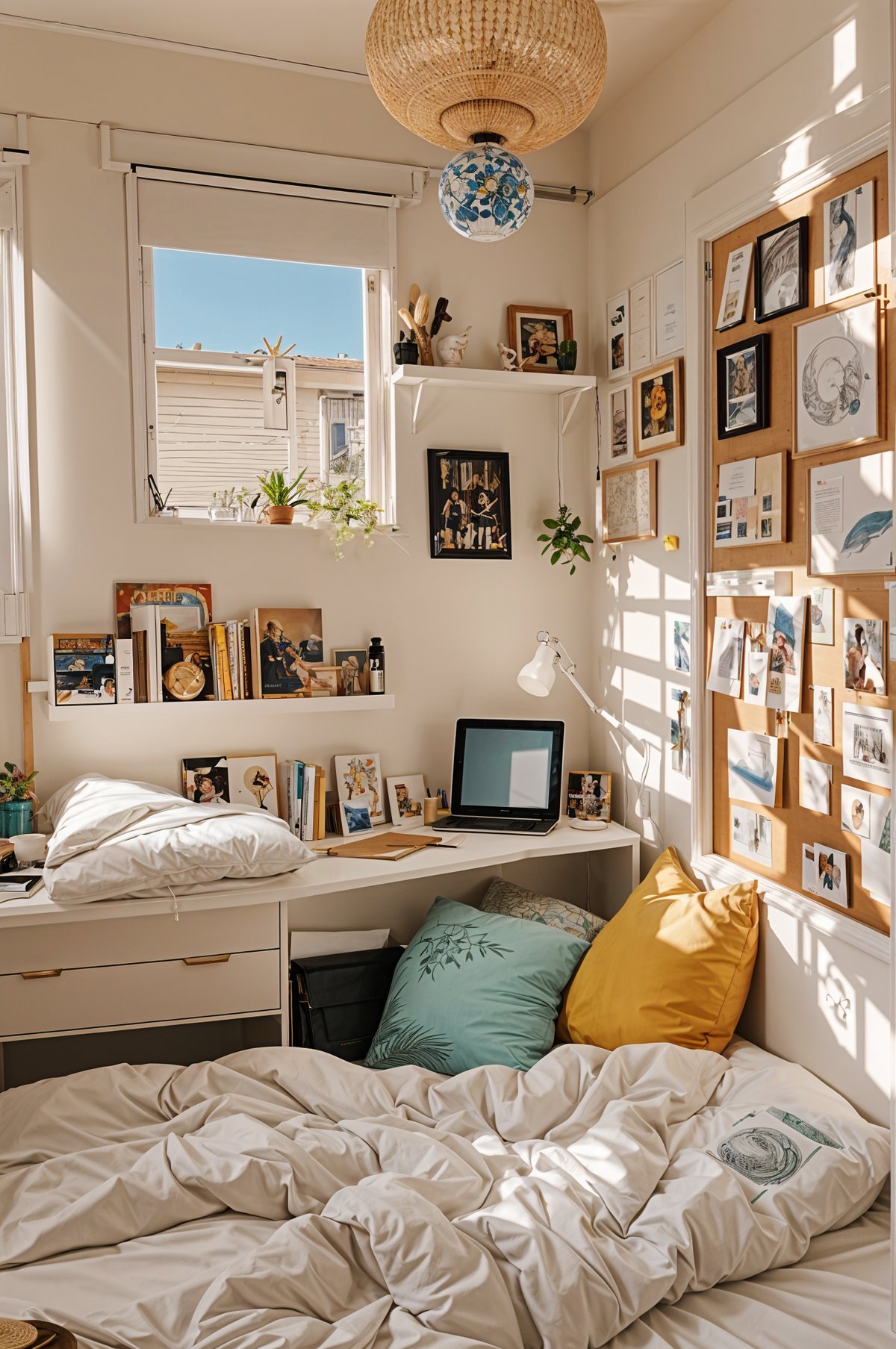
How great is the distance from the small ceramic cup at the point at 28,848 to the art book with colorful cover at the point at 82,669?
0.38m

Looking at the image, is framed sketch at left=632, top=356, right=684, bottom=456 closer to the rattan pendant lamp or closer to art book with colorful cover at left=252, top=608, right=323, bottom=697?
the rattan pendant lamp

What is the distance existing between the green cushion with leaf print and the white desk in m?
0.26

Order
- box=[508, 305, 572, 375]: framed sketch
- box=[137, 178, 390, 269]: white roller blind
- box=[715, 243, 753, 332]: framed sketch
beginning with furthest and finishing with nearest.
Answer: box=[508, 305, 572, 375]: framed sketch → box=[137, 178, 390, 269]: white roller blind → box=[715, 243, 753, 332]: framed sketch

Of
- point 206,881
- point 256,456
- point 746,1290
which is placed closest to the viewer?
point 746,1290

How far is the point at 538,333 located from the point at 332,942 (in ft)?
6.34

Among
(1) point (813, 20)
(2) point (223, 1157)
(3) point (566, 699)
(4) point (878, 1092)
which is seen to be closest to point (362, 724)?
(3) point (566, 699)

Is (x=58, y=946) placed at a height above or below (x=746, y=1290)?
above

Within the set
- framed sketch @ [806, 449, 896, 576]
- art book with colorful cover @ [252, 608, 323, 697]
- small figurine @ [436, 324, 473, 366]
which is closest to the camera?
framed sketch @ [806, 449, 896, 576]

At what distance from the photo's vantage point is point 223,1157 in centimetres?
173

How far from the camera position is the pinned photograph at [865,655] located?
6.28 ft

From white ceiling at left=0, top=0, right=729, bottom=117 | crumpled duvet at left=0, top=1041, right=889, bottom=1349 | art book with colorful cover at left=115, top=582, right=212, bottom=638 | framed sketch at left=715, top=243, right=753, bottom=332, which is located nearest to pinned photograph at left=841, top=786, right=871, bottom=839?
crumpled duvet at left=0, top=1041, right=889, bottom=1349

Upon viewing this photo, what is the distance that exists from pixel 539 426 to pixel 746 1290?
233 cm

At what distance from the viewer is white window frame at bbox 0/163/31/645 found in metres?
2.53

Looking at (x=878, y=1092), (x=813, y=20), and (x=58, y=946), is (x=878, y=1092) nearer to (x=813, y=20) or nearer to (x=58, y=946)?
(x=58, y=946)
